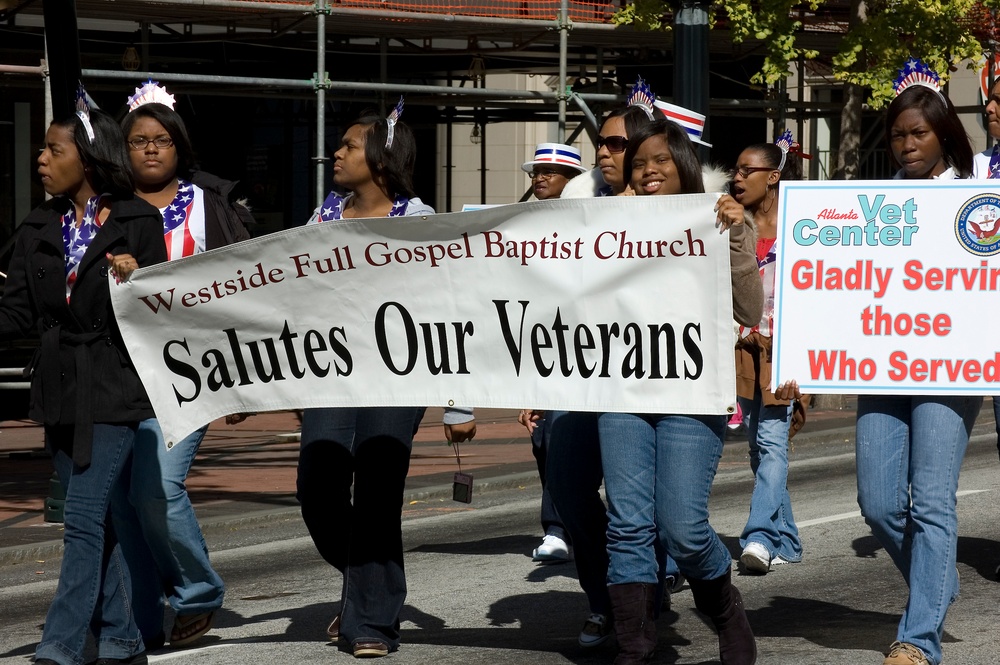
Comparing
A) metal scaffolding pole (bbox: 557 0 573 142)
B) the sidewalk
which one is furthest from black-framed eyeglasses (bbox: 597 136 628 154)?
metal scaffolding pole (bbox: 557 0 573 142)

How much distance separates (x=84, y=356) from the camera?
17.4 ft

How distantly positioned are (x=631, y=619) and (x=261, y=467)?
6899mm

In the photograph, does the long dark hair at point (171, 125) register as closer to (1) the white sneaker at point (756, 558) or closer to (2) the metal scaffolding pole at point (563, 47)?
(1) the white sneaker at point (756, 558)

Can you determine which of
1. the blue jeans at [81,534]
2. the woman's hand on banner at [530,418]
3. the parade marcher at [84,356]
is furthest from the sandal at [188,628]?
the woman's hand on banner at [530,418]

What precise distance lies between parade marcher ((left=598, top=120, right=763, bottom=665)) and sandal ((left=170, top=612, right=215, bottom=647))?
1656 millimetres

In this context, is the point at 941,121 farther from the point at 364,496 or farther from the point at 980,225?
the point at 364,496

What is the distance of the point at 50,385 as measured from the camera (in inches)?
208

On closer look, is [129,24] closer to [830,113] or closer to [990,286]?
[830,113]

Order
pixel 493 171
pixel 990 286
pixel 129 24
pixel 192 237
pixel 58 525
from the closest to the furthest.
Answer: pixel 990 286, pixel 192 237, pixel 58 525, pixel 129 24, pixel 493 171

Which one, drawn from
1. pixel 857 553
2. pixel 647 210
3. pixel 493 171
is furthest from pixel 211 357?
pixel 493 171

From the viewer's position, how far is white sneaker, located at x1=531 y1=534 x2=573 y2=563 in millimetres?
7738

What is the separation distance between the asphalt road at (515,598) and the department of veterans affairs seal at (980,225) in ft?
4.76

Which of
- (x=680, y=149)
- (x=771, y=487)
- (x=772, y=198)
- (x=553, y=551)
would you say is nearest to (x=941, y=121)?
(x=680, y=149)

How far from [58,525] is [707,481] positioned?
5064 millimetres
